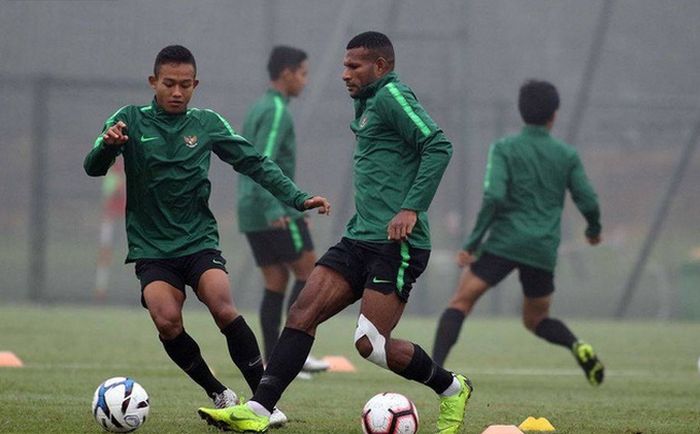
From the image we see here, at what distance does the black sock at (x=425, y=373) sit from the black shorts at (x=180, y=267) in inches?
39.2

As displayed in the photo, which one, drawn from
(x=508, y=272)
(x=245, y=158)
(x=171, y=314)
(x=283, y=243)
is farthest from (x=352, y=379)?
(x=171, y=314)

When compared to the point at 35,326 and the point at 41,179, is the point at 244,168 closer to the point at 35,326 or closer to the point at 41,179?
the point at 35,326

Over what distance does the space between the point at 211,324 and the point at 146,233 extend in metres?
8.97

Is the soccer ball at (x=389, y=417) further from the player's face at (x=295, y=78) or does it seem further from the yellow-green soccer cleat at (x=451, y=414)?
the player's face at (x=295, y=78)

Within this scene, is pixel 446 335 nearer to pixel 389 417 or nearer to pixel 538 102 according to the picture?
pixel 538 102

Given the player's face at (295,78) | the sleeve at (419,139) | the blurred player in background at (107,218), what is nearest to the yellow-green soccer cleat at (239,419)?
the sleeve at (419,139)

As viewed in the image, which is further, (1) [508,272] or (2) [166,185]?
(1) [508,272]

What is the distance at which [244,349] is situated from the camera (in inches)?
269

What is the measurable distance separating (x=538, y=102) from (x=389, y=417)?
13.8 feet

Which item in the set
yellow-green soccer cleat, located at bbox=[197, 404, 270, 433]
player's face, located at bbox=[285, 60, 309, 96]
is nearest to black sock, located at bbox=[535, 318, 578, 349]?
player's face, located at bbox=[285, 60, 309, 96]

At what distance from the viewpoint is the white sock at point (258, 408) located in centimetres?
621

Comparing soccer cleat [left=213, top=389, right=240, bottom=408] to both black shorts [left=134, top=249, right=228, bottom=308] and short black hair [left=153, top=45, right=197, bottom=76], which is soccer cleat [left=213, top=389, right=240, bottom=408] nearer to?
black shorts [left=134, top=249, right=228, bottom=308]

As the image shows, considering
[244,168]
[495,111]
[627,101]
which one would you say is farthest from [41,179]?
[244,168]

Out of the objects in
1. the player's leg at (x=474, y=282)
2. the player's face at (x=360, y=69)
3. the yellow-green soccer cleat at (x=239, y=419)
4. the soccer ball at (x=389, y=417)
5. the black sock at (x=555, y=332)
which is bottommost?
the black sock at (x=555, y=332)
